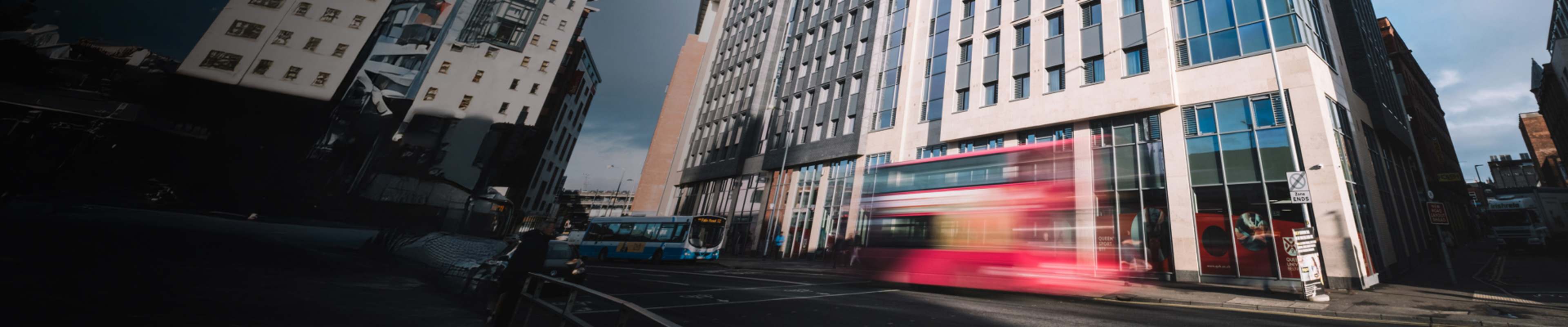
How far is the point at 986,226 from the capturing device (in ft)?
35.0

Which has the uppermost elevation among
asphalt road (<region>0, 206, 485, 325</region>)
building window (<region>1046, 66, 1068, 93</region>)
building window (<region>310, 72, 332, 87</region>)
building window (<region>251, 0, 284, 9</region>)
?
building window (<region>1046, 66, 1068, 93</region>)

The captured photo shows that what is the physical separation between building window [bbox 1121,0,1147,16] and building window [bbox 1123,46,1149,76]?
1691 mm

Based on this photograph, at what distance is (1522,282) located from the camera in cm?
1241

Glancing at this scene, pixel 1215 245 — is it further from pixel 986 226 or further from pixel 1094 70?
pixel 986 226

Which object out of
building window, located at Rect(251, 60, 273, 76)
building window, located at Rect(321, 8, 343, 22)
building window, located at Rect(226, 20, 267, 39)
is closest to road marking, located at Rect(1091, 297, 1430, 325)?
building window, located at Rect(226, 20, 267, 39)

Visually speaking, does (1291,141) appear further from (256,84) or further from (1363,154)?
(256,84)

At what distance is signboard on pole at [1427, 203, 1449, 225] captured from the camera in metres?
13.2

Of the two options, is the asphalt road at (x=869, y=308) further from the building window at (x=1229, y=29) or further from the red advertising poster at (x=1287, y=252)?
the building window at (x=1229, y=29)

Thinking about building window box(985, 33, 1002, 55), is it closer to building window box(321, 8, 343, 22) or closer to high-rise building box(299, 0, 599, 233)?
high-rise building box(299, 0, 599, 233)

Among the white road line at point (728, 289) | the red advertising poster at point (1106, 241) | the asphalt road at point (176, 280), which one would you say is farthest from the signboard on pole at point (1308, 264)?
the asphalt road at point (176, 280)

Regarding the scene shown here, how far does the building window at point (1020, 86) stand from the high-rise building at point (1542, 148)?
2818 inches

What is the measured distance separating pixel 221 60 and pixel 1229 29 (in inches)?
1028

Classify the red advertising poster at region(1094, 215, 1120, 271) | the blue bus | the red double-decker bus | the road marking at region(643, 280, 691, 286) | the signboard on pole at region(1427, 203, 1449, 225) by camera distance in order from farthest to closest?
the blue bus < the red advertising poster at region(1094, 215, 1120, 271) < the signboard on pole at region(1427, 203, 1449, 225) < the road marking at region(643, 280, 691, 286) < the red double-decker bus

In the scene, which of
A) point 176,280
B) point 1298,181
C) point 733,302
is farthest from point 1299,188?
point 176,280
